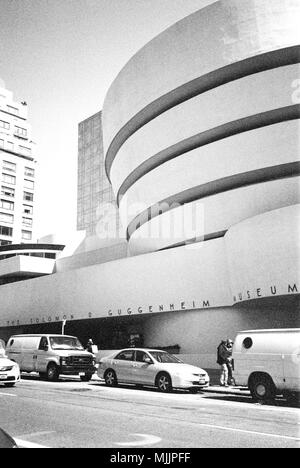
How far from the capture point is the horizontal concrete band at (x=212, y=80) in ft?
86.3

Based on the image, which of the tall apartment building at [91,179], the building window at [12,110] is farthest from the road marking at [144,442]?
the building window at [12,110]

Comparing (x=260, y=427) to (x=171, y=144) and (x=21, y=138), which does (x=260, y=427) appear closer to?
(x=171, y=144)

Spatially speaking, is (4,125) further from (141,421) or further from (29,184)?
(141,421)

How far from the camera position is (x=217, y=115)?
2794cm

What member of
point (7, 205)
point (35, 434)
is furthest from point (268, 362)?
point (7, 205)

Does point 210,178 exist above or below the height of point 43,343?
above

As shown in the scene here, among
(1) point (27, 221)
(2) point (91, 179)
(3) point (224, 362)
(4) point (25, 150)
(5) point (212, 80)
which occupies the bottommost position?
(3) point (224, 362)

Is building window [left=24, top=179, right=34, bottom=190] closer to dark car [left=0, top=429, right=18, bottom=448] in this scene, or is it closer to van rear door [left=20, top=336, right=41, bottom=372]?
van rear door [left=20, top=336, right=41, bottom=372]

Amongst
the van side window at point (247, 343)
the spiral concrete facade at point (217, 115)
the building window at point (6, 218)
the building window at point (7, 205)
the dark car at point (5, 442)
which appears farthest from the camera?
the building window at point (7, 205)

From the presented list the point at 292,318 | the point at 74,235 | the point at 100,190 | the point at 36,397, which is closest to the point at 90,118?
the point at 100,190

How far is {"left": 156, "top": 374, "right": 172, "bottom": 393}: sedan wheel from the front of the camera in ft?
49.1

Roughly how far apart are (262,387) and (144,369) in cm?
431

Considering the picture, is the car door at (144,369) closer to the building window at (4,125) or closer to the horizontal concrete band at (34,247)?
the horizontal concrete band at (34,247)

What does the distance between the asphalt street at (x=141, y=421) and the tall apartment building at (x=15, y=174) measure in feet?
222
